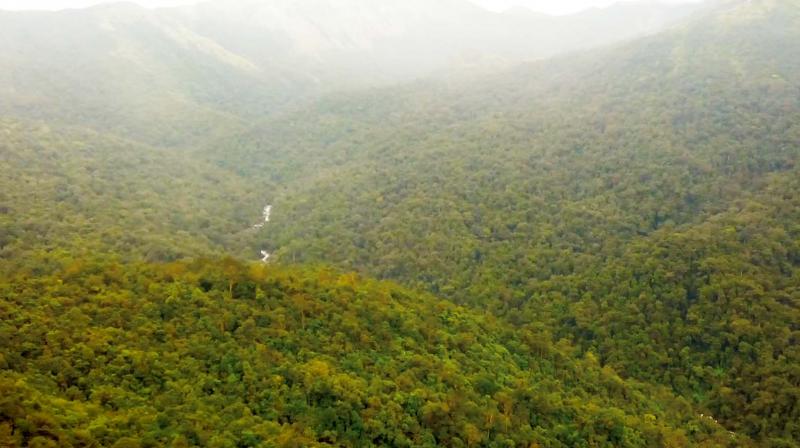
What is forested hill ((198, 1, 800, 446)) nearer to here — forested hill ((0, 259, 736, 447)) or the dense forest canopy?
the dense forest canopy

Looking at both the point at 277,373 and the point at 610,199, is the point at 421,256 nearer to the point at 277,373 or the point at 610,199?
the point at 610,199

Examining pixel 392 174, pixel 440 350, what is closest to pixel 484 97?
pixel 392 174

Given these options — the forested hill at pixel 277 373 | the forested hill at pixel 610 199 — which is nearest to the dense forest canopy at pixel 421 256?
the forested hill at pixel 277 373

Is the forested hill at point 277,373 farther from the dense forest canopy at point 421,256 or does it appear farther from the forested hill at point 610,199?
the forested hill at point 610,199

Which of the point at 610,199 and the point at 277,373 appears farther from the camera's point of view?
the point at 610,199

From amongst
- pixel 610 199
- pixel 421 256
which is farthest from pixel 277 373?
pixel 610 199

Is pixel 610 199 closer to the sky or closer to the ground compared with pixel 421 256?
closer to the sky

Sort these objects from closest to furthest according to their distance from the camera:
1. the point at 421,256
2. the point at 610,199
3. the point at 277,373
A: 1. the point at 277,373
2. the point at 421,256
3. the point at 610,199
